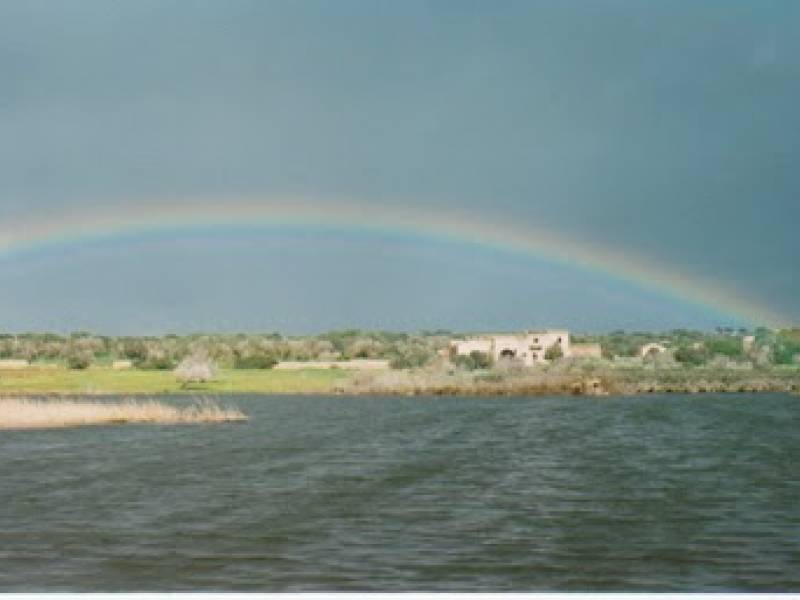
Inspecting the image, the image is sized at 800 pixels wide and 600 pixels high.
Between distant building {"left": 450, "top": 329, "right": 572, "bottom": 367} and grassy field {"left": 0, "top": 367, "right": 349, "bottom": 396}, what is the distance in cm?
843

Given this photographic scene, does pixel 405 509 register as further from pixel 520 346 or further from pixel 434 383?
pixel 520 346

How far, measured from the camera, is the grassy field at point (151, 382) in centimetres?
5897

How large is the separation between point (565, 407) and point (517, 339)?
2682 centimetres

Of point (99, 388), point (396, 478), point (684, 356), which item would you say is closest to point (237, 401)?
point (99, 388)

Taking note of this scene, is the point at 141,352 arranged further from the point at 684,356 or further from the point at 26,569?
the point at 26,569

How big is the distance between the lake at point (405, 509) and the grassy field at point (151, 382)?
2173 cm

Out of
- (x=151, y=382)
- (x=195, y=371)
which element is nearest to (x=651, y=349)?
(x=195, y=371)

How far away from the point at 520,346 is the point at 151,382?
22316 mm

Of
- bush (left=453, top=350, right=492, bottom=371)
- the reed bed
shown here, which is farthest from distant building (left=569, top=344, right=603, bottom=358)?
the reed bed

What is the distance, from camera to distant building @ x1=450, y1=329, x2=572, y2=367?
245 feet

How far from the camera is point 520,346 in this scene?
76000mm

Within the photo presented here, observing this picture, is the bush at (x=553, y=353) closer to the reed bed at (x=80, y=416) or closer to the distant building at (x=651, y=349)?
the distant building at (x=651, y=349)

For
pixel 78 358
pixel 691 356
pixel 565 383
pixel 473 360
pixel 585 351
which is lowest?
pixel 565 383

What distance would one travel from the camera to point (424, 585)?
475 inches
